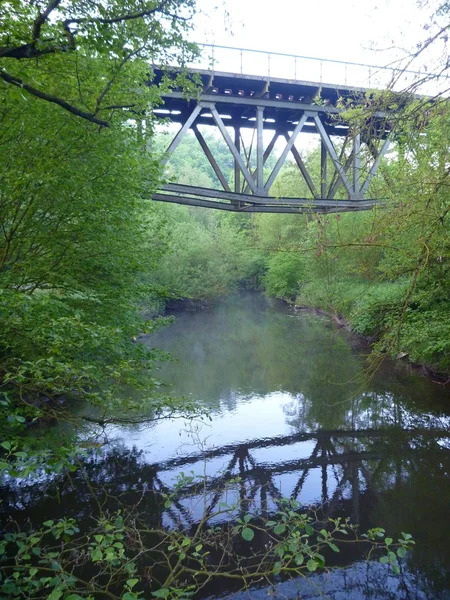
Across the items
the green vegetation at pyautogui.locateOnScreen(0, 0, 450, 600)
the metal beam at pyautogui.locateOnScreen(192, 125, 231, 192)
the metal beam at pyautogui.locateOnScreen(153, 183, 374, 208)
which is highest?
the metal beam at pyautogui.locateOnScreen(192, 125, 231, 192)

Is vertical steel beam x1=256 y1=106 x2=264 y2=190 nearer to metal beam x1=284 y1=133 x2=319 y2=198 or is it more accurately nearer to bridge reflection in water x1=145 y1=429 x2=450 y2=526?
metal beam x1=284 y1=133 x2=319 y2=198

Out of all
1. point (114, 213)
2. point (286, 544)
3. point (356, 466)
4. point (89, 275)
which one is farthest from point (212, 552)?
point (114, 213)

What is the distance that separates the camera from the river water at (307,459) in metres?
5.59

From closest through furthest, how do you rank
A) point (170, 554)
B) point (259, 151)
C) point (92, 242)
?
point (170, 554) < point (92, 242) < point (259, 151)

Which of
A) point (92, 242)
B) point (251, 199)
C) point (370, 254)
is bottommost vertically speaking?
point (92, 242)

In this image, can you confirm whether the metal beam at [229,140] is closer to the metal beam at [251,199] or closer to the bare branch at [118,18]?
the metal beam at [251,199]

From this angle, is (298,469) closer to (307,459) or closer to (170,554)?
(307,459)

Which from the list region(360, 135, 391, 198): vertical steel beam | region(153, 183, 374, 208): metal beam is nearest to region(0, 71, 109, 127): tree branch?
region(360, 135, 391, 198): vertical steel beam

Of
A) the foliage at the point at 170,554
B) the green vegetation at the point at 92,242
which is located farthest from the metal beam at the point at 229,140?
the foliage at the point at 170,554

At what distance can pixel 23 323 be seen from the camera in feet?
13.7

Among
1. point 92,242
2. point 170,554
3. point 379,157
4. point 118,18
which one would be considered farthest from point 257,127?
point 170,554

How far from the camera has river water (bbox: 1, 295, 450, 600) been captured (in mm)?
5594

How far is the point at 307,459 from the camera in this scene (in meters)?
7.95

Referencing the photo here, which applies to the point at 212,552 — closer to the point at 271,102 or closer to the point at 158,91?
the point at 158,91
